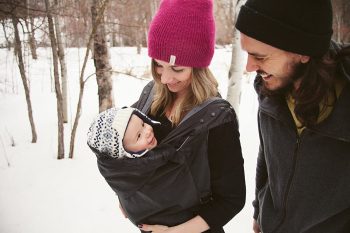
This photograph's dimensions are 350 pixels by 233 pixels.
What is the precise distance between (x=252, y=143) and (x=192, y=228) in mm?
4083

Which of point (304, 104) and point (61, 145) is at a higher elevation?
point (304, 104)

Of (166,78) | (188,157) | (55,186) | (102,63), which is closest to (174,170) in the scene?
(188,157)

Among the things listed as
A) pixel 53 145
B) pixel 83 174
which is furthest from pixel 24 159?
pixel 83 174

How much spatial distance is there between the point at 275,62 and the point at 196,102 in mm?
434

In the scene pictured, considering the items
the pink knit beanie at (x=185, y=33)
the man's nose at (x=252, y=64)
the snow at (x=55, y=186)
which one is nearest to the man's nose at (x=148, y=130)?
the pink knit beanie at (x=185, y=33)

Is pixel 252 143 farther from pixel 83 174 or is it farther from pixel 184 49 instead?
pixel 184 49

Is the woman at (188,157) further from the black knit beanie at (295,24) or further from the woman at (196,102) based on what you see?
the black knit beanie at (295,24)

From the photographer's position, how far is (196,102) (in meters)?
1.46

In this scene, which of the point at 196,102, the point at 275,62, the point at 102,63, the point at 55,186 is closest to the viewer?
the point at 275,62

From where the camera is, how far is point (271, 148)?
1.48 metres

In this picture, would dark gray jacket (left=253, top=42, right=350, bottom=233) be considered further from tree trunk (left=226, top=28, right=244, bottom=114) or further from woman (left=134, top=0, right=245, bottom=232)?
tree trunk (left=226, top=28, right=244, bottom=114)

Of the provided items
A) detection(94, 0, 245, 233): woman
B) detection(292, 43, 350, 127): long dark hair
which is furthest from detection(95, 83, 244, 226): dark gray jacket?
detection(292, 43, 350, 127): long dark hair

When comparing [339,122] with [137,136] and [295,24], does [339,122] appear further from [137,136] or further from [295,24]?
[137,136]

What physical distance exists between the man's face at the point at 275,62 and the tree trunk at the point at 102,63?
10.4 feet
